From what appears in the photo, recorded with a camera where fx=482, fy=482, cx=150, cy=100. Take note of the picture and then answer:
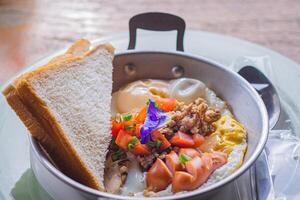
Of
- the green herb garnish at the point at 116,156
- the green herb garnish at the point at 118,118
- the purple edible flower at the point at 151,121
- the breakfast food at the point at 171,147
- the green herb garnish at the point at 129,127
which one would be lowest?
the green herb garnish at the point at 116,156

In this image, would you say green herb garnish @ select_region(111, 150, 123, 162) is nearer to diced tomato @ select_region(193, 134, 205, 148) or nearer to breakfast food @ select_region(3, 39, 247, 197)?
breakfast food @ select_region(3, 39, 247, 197)

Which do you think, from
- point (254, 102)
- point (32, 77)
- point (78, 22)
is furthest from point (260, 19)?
point (32, 77)

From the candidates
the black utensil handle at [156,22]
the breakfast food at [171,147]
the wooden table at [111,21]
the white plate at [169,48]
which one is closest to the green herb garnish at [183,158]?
the breakfast food at [171,147]

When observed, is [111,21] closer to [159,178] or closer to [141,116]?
[141,116]

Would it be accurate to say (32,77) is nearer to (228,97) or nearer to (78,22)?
(228,97)

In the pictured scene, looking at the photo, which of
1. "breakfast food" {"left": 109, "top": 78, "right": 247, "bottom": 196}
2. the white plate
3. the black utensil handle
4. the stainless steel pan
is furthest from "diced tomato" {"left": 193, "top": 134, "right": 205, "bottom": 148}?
the black utensil handle

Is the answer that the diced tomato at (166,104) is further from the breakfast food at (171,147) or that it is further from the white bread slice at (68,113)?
the white bread slice at (68,113)
